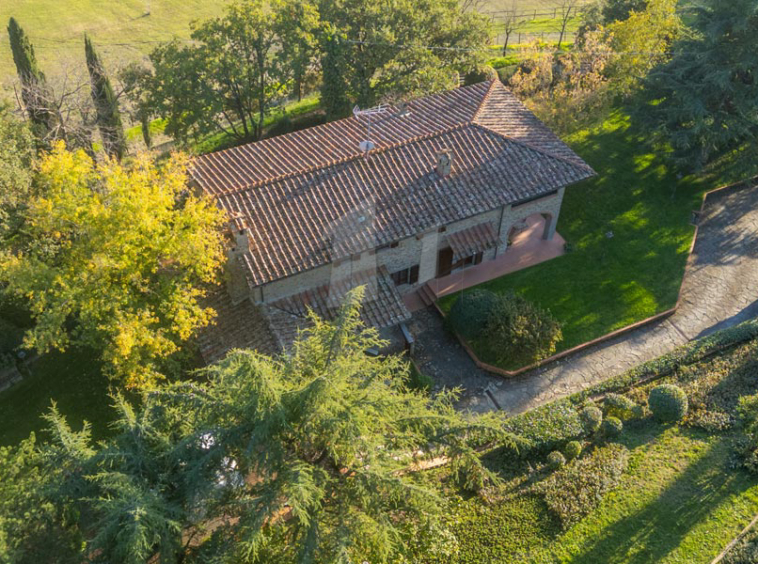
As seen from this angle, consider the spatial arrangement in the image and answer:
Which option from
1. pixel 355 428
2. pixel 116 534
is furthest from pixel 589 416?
pixel 116 534

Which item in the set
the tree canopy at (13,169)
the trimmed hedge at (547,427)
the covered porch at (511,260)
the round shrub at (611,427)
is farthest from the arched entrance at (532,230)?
the tree canopy at (13,169)

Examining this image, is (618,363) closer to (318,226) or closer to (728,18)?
(318,226)

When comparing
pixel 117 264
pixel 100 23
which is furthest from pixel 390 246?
pixel 100 23

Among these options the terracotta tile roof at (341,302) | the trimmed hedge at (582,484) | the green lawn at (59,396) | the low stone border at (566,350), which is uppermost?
the terracotta tile roof at (341,302)

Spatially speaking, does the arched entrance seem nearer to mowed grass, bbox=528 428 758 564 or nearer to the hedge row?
the hedge row

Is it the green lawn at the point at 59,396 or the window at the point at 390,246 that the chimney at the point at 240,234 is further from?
the green lawn at the point at 59,396

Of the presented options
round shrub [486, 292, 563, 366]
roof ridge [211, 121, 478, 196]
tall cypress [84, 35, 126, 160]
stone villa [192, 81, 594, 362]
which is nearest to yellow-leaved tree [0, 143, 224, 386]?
stone villa [192, 81, 594, 362]

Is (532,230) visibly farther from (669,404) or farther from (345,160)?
(669,404)
